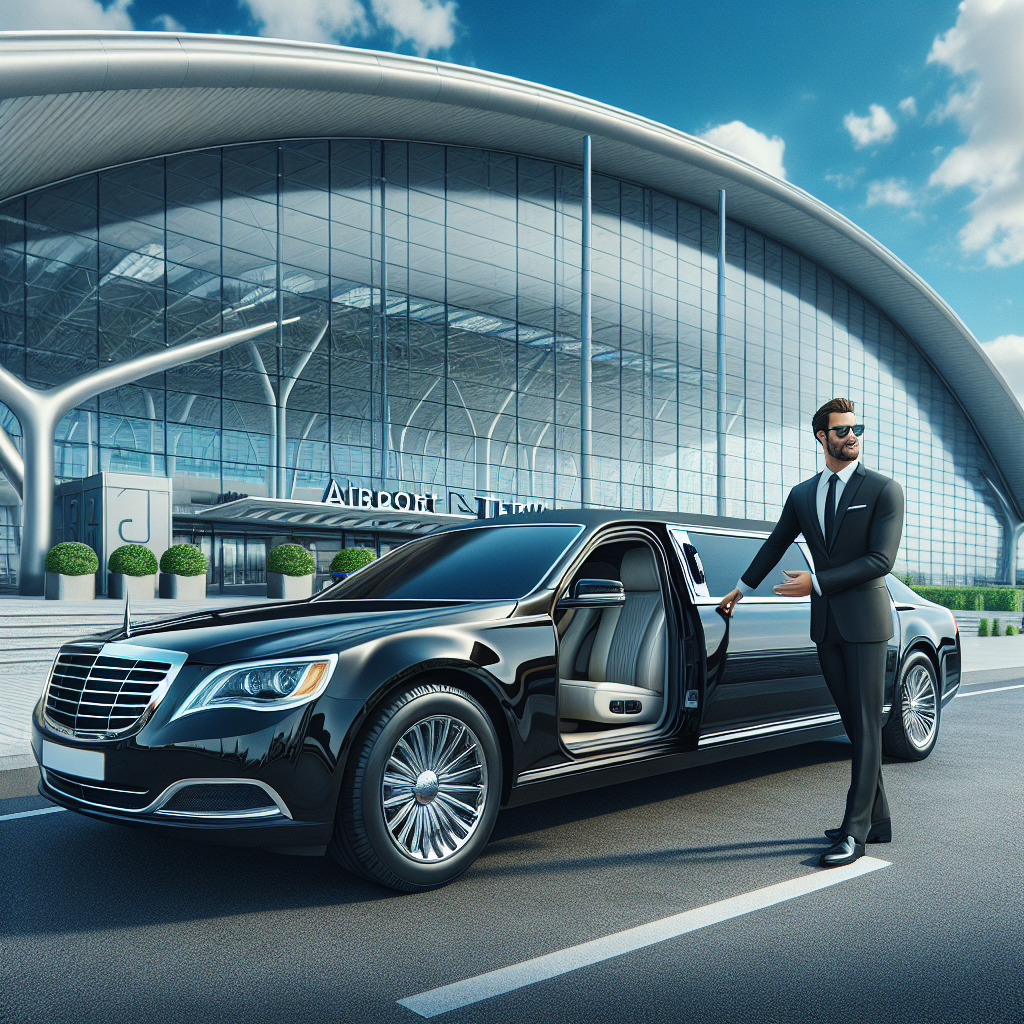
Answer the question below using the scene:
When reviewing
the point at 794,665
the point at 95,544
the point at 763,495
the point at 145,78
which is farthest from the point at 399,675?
the point at 763,495

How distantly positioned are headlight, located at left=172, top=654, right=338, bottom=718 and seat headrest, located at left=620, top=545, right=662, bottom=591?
2.38m

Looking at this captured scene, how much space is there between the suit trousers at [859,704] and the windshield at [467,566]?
1.41 m

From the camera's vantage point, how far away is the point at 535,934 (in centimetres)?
342

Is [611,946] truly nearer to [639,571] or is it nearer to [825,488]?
[825,488]

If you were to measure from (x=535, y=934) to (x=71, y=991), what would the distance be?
1.52 m

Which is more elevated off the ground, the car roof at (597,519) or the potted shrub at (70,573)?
the car roof at (597,519)

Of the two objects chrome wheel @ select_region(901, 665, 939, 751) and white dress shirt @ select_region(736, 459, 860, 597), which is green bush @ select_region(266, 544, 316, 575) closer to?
chrome wheel @ select_region(901, 665, 939, 751)

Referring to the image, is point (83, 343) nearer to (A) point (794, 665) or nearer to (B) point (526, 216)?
(B) point (526, 216)

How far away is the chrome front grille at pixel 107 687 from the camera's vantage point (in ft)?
12.1

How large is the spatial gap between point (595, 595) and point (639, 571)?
1.15 metres

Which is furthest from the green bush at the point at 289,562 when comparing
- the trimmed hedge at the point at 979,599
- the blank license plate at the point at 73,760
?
the trimmed hedge at the point at 979,599

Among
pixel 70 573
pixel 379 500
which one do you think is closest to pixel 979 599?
pixel 379 500

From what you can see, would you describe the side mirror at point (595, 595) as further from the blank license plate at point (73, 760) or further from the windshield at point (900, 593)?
the windshield at point (900, 593)

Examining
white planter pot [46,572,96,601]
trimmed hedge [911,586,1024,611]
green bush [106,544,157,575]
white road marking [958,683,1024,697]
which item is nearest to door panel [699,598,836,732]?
white road marking [958,683,1024,697]
